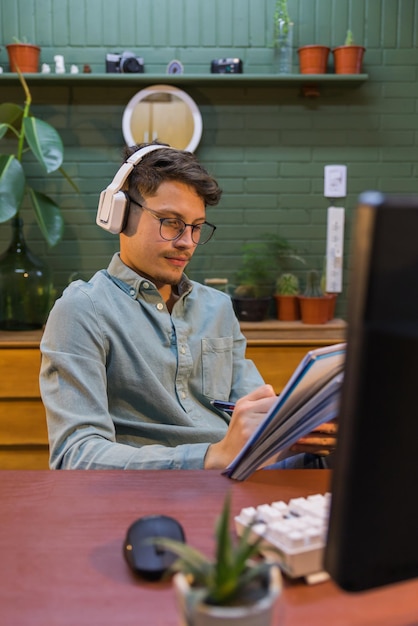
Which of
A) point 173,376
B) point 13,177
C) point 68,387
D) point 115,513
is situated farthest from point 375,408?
point 13,177

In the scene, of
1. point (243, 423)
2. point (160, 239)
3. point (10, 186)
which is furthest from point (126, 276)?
point (10, 186)

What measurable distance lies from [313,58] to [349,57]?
0.18 m

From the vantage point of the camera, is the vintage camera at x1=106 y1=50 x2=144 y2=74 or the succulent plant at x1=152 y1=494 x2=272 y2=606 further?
the vintage camera at x1=106 y1=50 x2=144 y2=74

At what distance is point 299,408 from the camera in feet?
3.35

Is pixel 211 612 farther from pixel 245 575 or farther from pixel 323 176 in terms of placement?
pixel 323 176

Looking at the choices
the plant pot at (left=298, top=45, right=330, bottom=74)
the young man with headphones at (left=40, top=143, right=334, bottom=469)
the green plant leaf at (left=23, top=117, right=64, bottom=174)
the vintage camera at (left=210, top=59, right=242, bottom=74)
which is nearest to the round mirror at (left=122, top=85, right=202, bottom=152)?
the vintage camera at (left=210, top=59, right=242, bottom=74)

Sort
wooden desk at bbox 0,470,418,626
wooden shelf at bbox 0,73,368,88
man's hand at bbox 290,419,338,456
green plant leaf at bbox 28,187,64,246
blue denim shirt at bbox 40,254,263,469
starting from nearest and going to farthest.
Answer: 1. wooden desk at bbox 0,470,418,626
2. man's hand at bbox 290,419,338,456
3. blue denim shirt at bbox 40,254,263,469
4. green plant leaf at bbox 28,187,64,246
5. wooden shelf at bbox 0,73,368,88

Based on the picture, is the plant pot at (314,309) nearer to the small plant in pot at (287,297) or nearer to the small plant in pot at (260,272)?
the small plant in pot at (287,297)

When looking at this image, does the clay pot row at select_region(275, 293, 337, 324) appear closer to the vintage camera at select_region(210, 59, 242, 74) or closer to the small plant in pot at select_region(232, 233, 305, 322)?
the small plant in pot at select_region(232, 233, 305, 322)

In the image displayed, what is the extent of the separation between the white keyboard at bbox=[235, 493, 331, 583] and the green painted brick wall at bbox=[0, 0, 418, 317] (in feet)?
9.25

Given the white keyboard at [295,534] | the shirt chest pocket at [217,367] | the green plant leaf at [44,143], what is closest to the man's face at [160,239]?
the shirt chest pocket at [217,367]

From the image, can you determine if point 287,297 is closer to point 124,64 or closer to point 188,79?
point 188,79

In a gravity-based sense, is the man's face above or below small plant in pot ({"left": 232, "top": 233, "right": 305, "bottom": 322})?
above

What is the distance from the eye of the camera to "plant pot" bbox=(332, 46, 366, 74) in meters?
3.42
